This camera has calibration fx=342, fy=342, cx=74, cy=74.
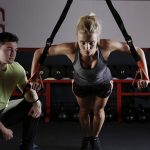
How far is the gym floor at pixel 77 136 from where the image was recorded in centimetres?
337

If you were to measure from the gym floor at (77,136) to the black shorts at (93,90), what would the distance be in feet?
2.82

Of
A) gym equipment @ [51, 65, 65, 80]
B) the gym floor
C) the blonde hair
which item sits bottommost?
the gym floor

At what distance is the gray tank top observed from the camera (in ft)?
7.66

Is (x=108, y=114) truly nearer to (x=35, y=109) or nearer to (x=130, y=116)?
(x=130, y=116)

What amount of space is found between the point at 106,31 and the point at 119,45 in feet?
9.12

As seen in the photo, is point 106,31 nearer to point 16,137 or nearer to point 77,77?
point 16,137

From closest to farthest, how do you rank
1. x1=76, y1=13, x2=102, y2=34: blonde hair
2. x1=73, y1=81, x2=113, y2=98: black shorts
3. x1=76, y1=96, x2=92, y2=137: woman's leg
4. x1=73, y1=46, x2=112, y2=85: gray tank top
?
x1=76, y1=13, x2=102, y2=34: blonde hair → x1=73, y1=46, x2=112, y2=85: gray tank top → x1=73, y1=81, x2=113, y2=98: black shorts → x1=76, y1=96, x2=92, y2=137: woman's leg

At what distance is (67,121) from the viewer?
475 centimetres

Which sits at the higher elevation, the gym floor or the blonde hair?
the blonde hair

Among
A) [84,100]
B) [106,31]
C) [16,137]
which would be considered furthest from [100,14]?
[84,100]

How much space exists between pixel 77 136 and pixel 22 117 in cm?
120

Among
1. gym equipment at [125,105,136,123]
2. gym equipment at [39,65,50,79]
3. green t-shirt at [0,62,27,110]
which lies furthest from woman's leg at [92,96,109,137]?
gym equipment at [39,65,50,79]

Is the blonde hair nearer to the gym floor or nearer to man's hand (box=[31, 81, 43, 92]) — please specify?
man's hand (box=[31, 81, 43, 92])

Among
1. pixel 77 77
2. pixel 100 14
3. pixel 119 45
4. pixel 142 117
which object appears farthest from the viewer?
pixel 100 14
